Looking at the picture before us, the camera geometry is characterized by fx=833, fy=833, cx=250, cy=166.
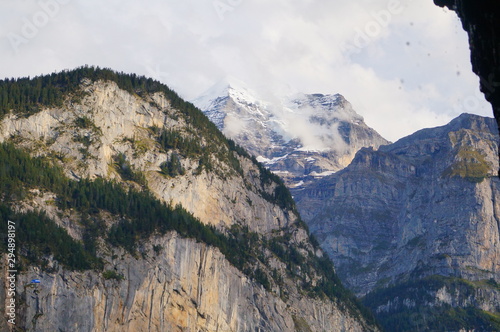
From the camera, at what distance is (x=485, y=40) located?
30.0m

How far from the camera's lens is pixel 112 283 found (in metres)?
185

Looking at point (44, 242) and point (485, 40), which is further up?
point (44, 242)

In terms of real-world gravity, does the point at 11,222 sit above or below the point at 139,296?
above

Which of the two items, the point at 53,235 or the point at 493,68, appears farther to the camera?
the point at 53,235

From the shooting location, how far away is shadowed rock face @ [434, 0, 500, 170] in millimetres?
28812

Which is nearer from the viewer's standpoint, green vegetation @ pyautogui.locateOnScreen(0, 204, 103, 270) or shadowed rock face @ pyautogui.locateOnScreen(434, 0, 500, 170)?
shadowed rock face @ pyautogui.locateOnScreen(434, 0, 500, 170)

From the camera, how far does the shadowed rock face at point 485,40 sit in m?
28.8

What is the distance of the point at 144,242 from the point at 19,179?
32.8 metres

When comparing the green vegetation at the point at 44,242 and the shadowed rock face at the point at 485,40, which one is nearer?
the shadowed rock face at the point at 485,40

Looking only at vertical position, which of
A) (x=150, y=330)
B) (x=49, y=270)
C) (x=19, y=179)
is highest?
(x=19, y=179)

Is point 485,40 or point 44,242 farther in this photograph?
point 44,242

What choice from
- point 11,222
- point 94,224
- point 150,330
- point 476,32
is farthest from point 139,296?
point 476,32

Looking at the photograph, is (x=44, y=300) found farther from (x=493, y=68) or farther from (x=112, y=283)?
(x=493, y=68)

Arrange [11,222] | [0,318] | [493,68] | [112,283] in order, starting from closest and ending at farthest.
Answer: [493,68], [0,318], [11,222], [112,283]
